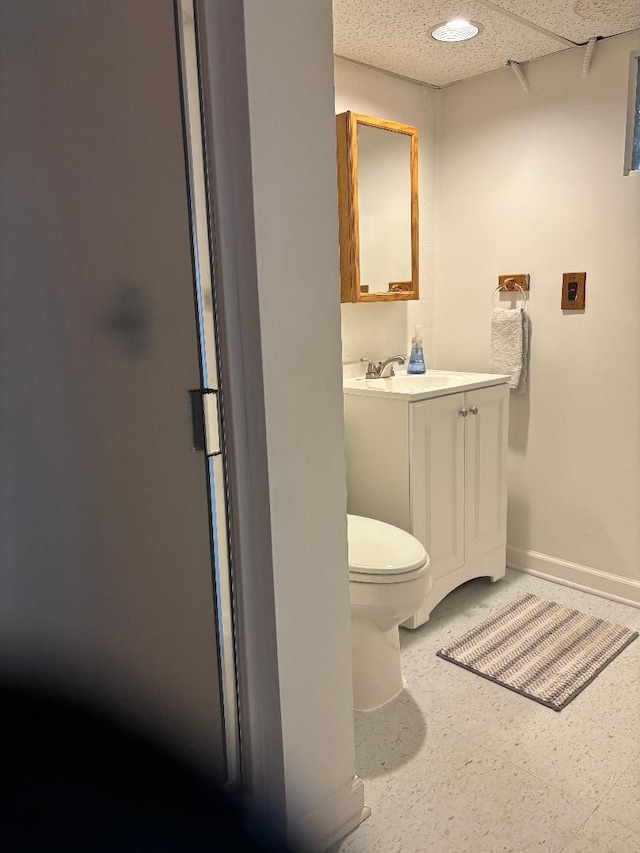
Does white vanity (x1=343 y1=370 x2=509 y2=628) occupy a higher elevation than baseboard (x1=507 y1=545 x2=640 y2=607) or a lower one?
higher

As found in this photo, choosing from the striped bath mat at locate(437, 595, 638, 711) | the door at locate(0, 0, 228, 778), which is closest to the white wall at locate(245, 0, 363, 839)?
the door at locate(0, 0, 228, 778)

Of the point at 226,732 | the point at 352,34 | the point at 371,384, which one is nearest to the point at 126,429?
the point at 226,732

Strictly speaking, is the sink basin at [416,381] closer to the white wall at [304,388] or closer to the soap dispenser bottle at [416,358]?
the soap dispenser bottle at [416,358]

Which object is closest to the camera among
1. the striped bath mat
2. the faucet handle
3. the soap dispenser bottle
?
the striped bath mat

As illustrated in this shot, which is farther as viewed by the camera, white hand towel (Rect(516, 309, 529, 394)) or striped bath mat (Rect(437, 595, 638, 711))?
white hand towel (Rect(516, 309, 529, 394))

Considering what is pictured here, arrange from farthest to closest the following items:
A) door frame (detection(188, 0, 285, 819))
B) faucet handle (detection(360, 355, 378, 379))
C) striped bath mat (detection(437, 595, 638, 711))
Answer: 1. faucet handle (detection(360, 355, 378, 379))
2. striped bath mat (detection(437, 595, 638, 711))
3. door frame (detection(188, 0, 285, 819))

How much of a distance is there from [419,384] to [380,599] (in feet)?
3.28

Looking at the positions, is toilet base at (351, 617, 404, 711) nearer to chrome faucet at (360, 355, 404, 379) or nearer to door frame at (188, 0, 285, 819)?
door frame at (188, 0, 285, 819)

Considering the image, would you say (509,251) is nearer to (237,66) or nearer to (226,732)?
(237,66)

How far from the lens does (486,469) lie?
7.84 ft

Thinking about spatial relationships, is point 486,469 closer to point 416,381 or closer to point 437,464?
point 437,464

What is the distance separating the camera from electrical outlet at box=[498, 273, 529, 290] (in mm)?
2498

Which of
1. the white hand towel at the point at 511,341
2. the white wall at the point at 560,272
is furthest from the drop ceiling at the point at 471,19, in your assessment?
the white hand towel at the point at 511,341

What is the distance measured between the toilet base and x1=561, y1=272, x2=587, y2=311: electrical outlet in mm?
1417
